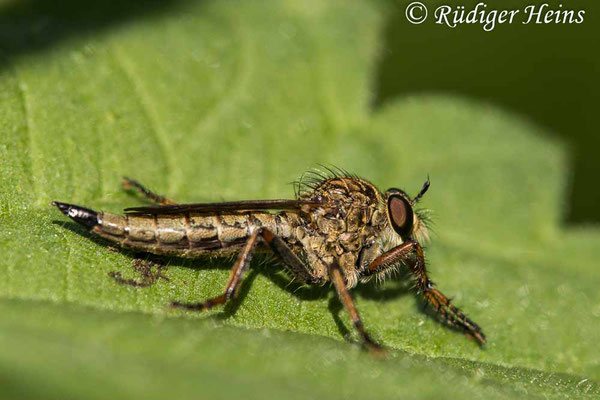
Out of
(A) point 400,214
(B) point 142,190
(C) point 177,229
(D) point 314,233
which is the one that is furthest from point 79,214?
(A) point 400,214

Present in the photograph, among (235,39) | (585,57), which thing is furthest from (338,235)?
(585,57)

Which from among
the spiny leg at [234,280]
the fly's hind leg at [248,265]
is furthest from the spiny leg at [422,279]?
the spiny leg at [234,280]

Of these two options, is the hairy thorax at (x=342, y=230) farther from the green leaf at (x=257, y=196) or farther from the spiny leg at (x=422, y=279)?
the green leaf at (x=257, y=196)

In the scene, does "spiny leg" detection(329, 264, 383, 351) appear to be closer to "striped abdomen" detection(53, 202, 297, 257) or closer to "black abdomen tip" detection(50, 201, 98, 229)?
"striped abdomen" detection(53, 202, 297, 257)

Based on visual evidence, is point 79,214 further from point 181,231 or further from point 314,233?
point 314,233

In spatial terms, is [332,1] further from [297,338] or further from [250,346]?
[250,346]
